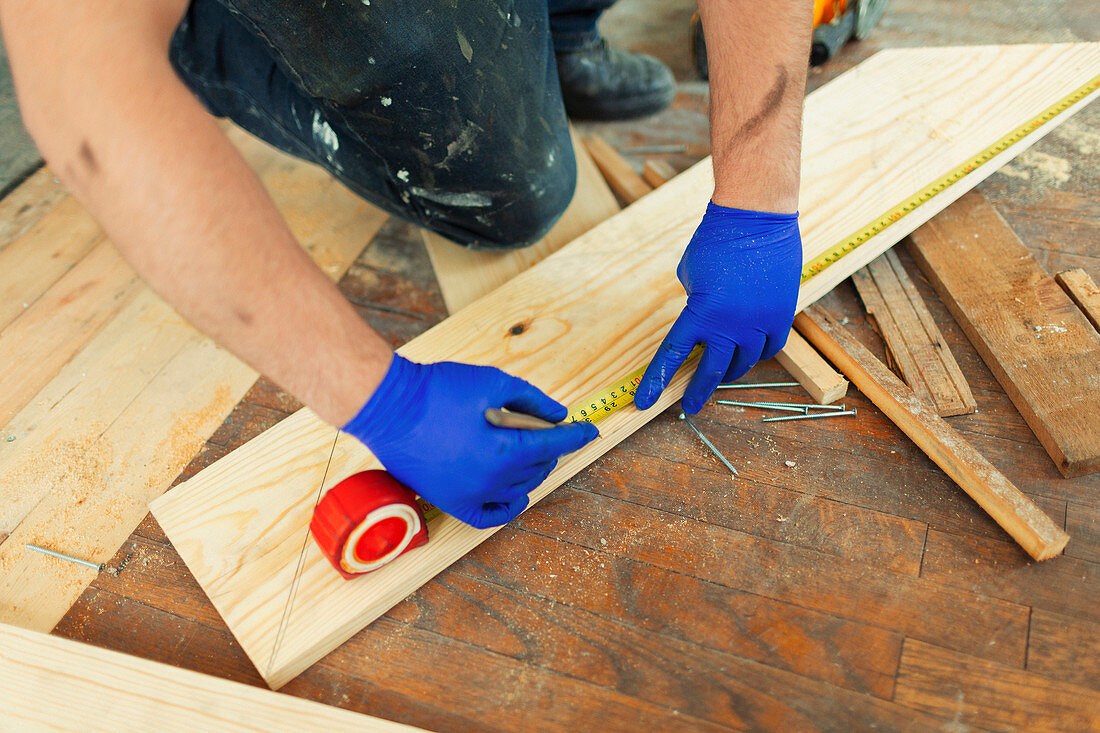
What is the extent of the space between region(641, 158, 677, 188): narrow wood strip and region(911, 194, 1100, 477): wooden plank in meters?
0.84

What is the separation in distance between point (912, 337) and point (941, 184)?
1.83 feet

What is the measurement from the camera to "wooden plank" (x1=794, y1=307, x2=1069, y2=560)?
59.6 inches

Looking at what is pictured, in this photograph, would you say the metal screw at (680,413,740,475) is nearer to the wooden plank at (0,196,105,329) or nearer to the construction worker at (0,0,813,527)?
the construction worker at (0,0,813,527)

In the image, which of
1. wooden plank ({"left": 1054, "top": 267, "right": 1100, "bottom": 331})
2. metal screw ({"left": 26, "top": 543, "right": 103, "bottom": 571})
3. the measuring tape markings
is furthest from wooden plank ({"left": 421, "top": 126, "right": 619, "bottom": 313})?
wooden plank ({"left": 1054, "top": 267, "right": 1100, "bottom": 331})

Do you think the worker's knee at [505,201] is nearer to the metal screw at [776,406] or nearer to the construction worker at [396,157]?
the construction worker at [396,157]

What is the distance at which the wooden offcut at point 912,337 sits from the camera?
1823 mm

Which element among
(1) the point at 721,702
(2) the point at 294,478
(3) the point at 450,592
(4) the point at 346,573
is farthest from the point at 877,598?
(2) the point at 294,478

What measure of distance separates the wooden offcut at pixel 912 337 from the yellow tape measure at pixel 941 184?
13 cm

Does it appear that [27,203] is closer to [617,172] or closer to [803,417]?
[617,172]

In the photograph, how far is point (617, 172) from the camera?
2600mm

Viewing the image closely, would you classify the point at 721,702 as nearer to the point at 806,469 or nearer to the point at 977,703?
the point at 977,703

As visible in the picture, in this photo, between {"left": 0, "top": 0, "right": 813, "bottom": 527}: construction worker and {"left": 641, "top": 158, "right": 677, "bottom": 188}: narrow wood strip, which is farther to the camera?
{"left": 641, "top": 158, "right": 677, "bottom": 188}: narrow wood strip

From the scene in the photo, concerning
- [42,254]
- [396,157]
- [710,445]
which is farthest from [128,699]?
[42,254]

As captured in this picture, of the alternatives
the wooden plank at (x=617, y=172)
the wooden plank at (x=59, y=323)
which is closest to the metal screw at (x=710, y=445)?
the wooden plank at (x=617, y=172)
